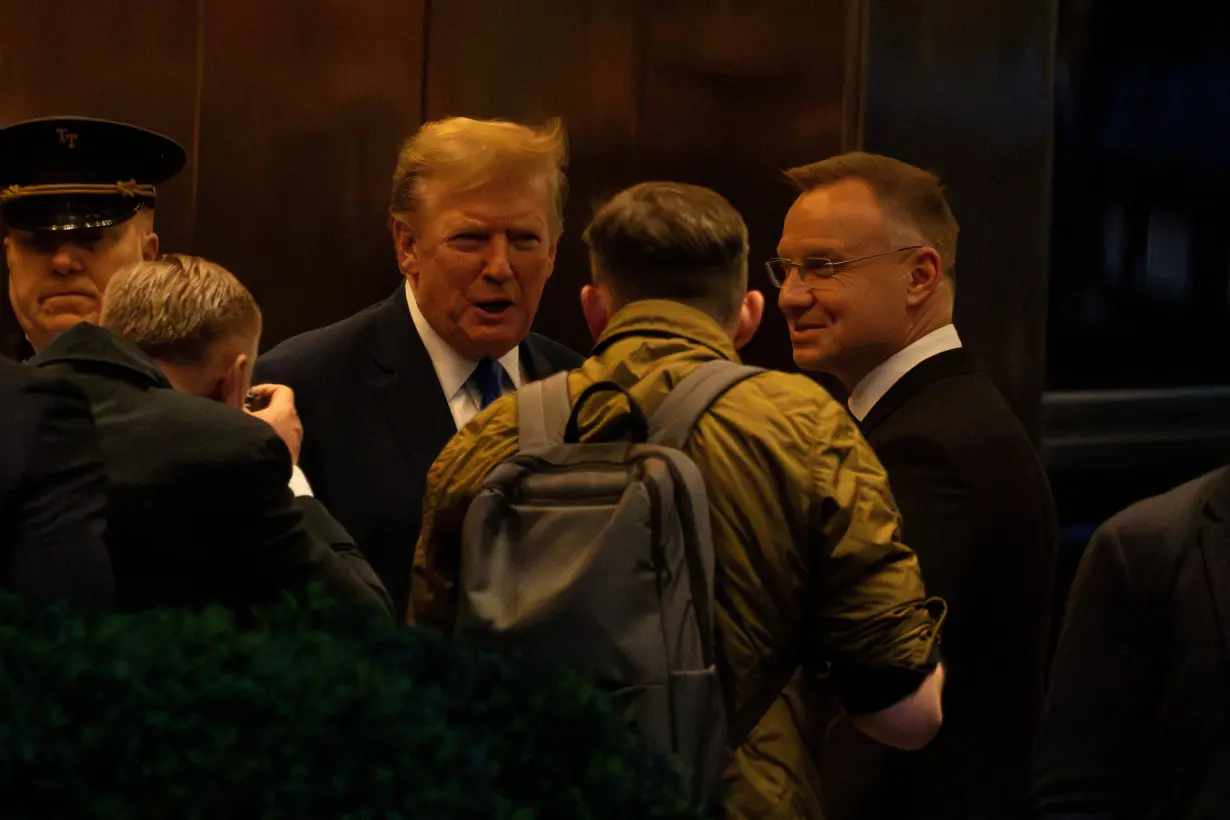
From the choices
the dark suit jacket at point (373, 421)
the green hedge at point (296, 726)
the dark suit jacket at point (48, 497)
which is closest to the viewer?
the green hedge at point (296, 726)

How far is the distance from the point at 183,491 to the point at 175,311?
1.17 ft

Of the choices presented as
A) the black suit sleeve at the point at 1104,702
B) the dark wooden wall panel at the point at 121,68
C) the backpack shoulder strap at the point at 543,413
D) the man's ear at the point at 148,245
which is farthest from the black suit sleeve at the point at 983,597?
the dark wooden wall panel at the point at 121,68

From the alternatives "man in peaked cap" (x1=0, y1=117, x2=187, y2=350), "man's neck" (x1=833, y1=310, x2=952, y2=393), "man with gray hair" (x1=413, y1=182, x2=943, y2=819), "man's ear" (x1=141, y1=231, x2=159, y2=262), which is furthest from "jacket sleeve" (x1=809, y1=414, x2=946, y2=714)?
"man's ear" (x1=141, y1=231, x2=159, y2=262)

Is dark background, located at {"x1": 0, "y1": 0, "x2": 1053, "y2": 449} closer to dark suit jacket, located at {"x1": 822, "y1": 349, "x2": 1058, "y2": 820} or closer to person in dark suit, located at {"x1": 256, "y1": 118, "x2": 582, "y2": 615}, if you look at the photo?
person in dark suit, located at {"x1": 256, "y1": 118, "x2": 582, "y2": 615}

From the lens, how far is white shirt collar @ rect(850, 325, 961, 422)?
2838 mm

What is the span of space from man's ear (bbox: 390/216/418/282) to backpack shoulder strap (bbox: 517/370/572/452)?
97 centimetres

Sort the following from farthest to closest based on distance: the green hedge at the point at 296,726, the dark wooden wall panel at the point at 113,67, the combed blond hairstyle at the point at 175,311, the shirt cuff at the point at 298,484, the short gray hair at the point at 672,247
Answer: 1. the dark wooden wall panel at the point at 113,67
2. the shirt cuff at the point at 298,484
3. the combed blond hairstyle at the point at 175,311
4. the short gray hair at the point at 672,247
5. the green hedge at the point at 296,726

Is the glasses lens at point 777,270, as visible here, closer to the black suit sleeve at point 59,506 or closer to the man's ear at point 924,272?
A: the man's ear at point 924,272

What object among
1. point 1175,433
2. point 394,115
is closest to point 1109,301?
point 1175,433

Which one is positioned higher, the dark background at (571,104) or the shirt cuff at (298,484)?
the dark background at (571,104)

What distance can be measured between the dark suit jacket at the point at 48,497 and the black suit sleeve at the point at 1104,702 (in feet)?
3.72

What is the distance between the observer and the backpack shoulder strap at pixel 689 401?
1987 millimetres

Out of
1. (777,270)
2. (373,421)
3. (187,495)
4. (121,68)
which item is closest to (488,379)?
(373,421)

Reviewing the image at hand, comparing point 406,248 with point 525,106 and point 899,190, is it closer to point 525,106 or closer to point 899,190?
point 899,190
